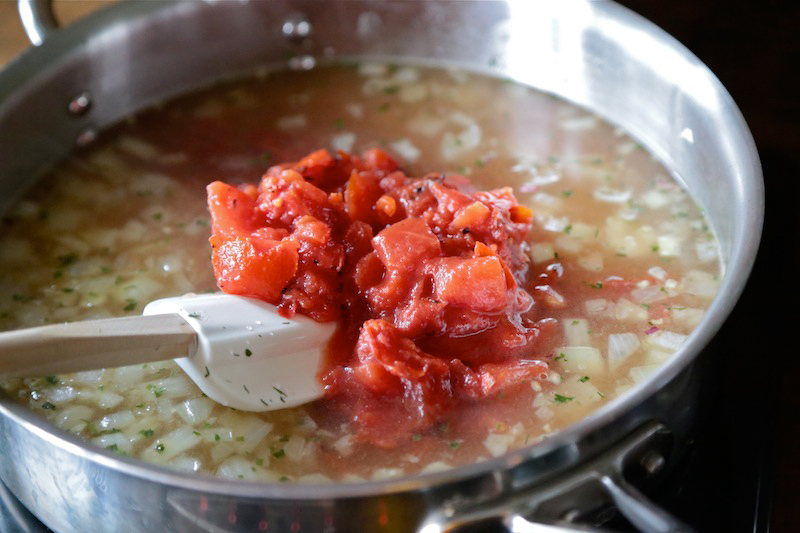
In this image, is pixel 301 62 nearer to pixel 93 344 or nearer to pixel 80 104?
pixel 80 104

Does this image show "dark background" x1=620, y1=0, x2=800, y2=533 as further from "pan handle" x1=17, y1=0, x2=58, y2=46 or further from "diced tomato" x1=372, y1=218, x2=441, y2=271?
"pan handle" x1=17, y1=0, x2=58, y2=46

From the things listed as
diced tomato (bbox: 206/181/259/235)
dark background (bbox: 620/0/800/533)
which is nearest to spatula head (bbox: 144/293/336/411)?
diced tomato (bbox: 206/181/259/235)

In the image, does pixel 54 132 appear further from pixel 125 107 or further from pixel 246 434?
pixel 246 434

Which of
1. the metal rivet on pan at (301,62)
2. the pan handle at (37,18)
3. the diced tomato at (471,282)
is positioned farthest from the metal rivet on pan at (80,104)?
the diced tomato at (471,282)

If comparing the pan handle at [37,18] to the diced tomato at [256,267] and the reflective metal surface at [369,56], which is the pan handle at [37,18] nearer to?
the reflective metal surface at [369,56]

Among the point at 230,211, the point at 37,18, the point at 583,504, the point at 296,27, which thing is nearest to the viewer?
the point at 583,504

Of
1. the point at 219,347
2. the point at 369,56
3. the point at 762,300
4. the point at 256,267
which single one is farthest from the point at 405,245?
the point at 369,56
